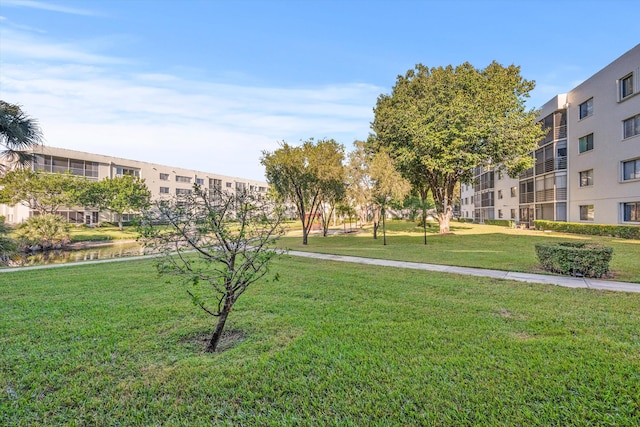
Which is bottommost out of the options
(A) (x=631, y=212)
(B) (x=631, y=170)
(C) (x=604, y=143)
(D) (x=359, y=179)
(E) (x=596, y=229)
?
(E) (x=596, y=229)

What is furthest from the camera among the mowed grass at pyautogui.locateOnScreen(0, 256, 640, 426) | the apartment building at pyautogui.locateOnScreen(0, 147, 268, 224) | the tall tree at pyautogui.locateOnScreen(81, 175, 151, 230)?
the apartment building at pyautogui.locateOnScreen(0, 147, 268, 224)

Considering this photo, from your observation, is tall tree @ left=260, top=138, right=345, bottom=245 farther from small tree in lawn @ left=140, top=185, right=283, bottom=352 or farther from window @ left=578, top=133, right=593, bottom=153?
window @ left=578, top=133, right=593, bottom=153

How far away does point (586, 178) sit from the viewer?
23344 millimetres

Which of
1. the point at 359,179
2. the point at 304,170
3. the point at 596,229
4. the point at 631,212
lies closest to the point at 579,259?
the point at 304,170

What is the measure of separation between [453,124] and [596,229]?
11244mm

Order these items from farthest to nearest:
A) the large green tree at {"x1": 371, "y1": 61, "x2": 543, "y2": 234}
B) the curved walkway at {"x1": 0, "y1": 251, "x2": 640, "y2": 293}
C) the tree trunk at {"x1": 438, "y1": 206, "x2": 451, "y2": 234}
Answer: the tree trunk at {"x1": 438, "y1": 206, "x2": 451, "y2": 234}
the large green tree at {"x1": 371, "y1": 61, "x2": 543, "y2": 234}
the curved walkway at {"x1": 0, "y1": 251, "x2": 640, "y2": 293}

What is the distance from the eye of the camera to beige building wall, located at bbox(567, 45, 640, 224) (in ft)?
62.1

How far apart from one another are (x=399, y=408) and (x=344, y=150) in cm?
2008

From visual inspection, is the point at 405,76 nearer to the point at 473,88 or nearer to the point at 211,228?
the point at 473,88

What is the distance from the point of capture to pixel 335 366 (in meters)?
3.30

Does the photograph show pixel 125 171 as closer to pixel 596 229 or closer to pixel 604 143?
pixel 596 229

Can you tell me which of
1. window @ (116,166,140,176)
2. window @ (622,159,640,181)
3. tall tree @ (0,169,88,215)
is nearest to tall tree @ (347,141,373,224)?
window @ (622,159,640,181)

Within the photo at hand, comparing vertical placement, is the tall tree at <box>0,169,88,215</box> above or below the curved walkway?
above

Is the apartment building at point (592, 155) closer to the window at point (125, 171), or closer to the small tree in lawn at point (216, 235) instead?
the small tree in lawn at point (216, 235)
